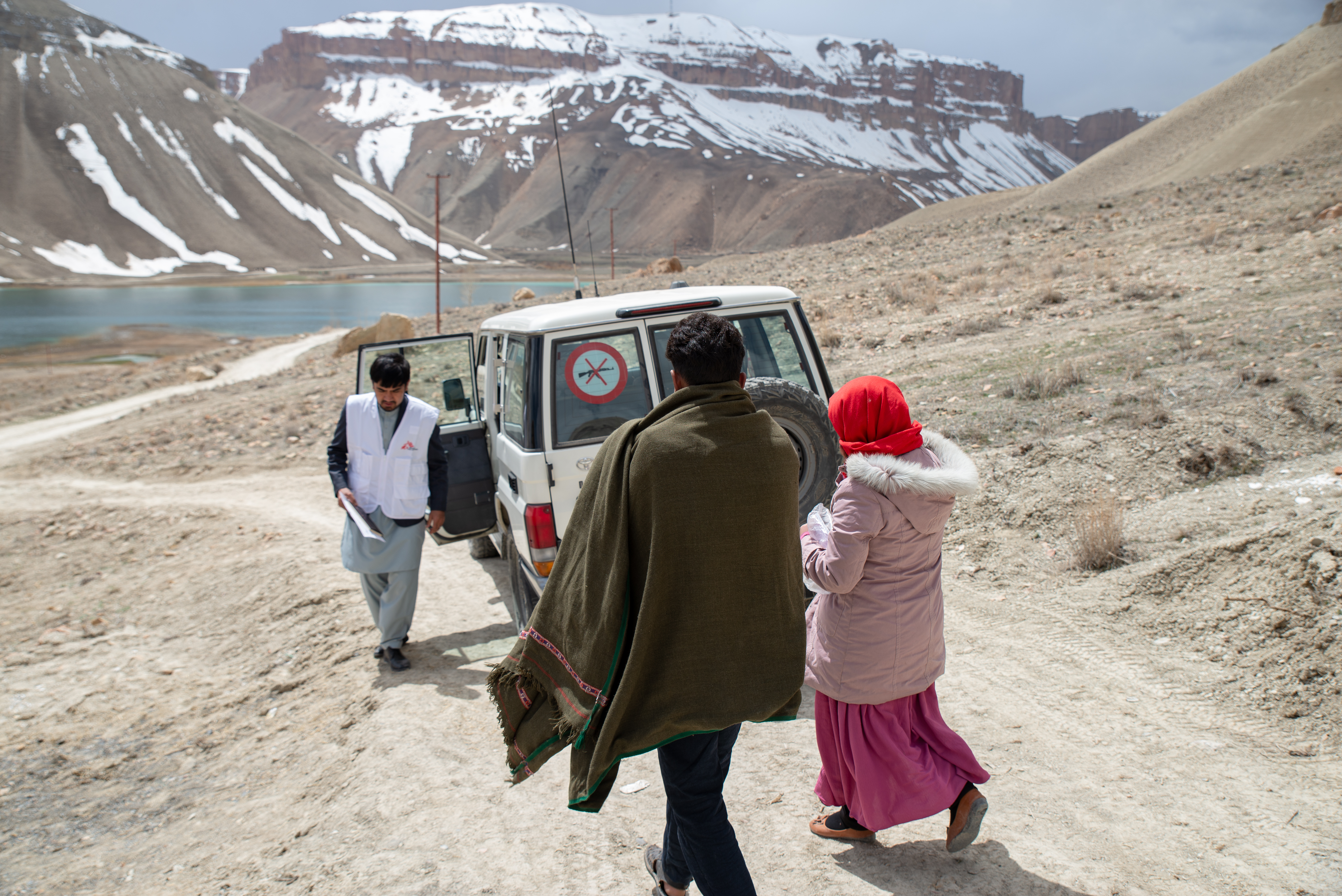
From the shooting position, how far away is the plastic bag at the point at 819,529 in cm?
260

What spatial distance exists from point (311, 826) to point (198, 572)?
5.21 m

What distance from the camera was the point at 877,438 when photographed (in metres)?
2.53

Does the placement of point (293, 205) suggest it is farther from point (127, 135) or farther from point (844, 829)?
point (844, 829)

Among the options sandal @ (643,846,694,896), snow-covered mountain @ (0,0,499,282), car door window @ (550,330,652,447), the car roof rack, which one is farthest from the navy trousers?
snow-covered mountain @ (0,0,499,282)

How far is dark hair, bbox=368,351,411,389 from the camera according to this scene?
4500mm

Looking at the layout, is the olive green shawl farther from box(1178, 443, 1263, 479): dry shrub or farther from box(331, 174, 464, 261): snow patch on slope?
box(331, 174, 464, 261): snow patch on slope

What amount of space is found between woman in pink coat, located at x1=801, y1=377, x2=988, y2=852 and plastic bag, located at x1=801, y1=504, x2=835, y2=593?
0.02m

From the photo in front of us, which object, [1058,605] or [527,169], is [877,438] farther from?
[527,169]

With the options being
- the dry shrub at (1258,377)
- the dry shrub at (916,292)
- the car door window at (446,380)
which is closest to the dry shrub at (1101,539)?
the dry shrub at (1258,377)

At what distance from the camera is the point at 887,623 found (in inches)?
103

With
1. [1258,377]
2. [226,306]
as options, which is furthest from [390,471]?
[226,306]

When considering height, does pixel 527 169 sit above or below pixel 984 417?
above

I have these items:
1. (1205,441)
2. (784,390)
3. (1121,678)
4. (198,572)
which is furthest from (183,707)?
(1205,441)

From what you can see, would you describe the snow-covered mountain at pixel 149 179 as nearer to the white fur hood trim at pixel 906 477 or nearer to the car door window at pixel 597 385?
the car door window at pixel 597 385
